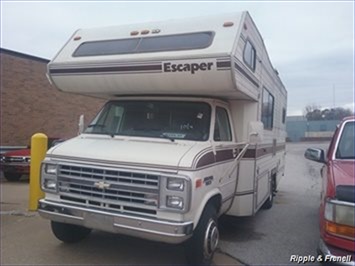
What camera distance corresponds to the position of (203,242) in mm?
4883

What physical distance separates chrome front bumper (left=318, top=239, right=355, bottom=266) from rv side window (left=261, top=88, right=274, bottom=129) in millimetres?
4006

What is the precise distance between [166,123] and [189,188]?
151 centimetres

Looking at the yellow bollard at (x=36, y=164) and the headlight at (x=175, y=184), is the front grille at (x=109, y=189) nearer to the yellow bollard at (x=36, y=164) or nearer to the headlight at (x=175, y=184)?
the headlight at (x=175, y=184)

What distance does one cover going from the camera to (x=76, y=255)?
5418 millimetres

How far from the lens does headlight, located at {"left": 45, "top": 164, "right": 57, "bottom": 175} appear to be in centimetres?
522

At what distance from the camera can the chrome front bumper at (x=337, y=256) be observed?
3.51 meters

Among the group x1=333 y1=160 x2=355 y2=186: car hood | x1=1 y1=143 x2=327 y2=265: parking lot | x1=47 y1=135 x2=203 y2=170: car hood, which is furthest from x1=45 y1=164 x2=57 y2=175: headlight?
x1=333 y1=160 x2=355 y2=186: car hood

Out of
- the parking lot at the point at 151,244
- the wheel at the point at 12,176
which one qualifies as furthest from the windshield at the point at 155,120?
the wheel at the point at 12,176

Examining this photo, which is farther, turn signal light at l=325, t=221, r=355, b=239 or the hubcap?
the hubcap

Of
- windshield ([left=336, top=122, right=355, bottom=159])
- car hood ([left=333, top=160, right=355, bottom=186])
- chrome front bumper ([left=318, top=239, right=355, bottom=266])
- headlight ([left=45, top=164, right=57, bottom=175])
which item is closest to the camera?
chrome front bumper ([left=318, top=239, right=355, bottom=266])

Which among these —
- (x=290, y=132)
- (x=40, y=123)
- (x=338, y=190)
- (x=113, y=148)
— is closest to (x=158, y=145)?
(x=113, y=148)

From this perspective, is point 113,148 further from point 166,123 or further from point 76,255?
point 76,255

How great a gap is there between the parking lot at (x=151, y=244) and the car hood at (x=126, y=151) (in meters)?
1.39

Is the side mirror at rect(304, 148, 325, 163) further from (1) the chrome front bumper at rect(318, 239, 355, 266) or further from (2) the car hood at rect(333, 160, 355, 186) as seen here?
(1) the chrome front bumper at rect(318, 239, 355, 266)
